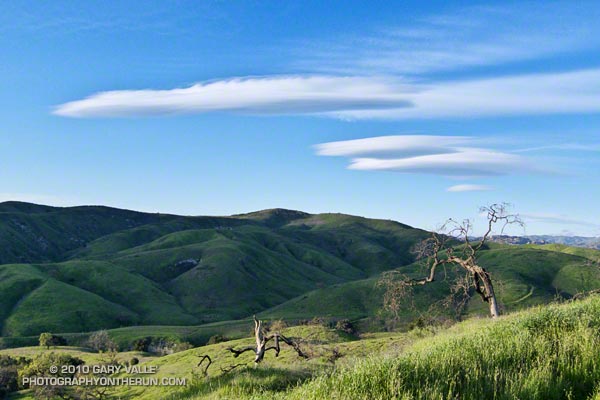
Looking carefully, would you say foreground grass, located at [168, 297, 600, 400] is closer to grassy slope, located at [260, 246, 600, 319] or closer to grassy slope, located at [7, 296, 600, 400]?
grassy slope, located at [7, 296, 600, 400]

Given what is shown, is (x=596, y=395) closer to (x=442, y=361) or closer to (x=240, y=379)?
(x=442, y=361)

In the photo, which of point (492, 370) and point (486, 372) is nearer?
point (492, 370)

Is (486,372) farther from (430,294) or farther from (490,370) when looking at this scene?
(430,294)

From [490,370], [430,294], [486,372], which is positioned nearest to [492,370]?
[490,370]

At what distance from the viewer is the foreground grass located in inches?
331

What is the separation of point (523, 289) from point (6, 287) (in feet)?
498

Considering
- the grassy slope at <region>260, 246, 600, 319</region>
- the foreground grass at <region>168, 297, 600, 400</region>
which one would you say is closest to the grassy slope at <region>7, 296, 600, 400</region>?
the foreground grass at <region>168, 297, 600, 400</region>

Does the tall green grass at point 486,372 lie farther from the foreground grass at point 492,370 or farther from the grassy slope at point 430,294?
the grassy slope at point 430,294

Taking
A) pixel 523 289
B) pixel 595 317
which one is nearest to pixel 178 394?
pixel 595 317

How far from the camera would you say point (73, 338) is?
122m

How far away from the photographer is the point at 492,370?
9.30 m

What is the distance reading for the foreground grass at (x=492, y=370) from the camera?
8.41 metres

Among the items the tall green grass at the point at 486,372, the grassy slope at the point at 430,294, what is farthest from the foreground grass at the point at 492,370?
the grassy slope at the point at 430,294

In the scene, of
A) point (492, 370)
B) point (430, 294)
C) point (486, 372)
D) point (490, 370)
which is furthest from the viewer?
point (430, 294)
